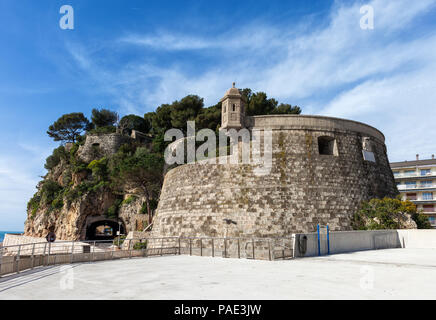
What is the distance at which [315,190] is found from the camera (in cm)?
1894

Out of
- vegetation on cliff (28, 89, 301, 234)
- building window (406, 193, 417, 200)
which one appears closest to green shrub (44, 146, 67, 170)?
vegetation on cliff (28, 89, 301, 234)

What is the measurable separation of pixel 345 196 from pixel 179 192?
36.0ft

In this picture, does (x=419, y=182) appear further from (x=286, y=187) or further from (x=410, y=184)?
(x=286, y=187)

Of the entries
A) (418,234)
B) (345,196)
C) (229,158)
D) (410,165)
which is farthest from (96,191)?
(410,165)

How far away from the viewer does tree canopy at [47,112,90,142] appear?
58000 mm

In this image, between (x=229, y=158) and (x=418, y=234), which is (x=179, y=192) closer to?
(x=229, y=158)

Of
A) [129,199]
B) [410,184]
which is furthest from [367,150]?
[410,184]

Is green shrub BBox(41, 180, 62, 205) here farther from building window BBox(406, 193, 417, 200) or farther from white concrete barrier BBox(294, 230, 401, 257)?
building window BBox(406, 193, 417, 200)

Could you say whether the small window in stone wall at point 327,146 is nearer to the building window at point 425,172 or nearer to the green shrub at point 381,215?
the green shrub at point 381,215

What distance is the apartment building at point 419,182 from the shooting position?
157 ft

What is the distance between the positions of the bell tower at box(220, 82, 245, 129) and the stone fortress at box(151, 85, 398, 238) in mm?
63

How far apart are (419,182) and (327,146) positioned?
3803cm

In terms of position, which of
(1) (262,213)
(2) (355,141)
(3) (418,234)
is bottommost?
(3) (418,234)
